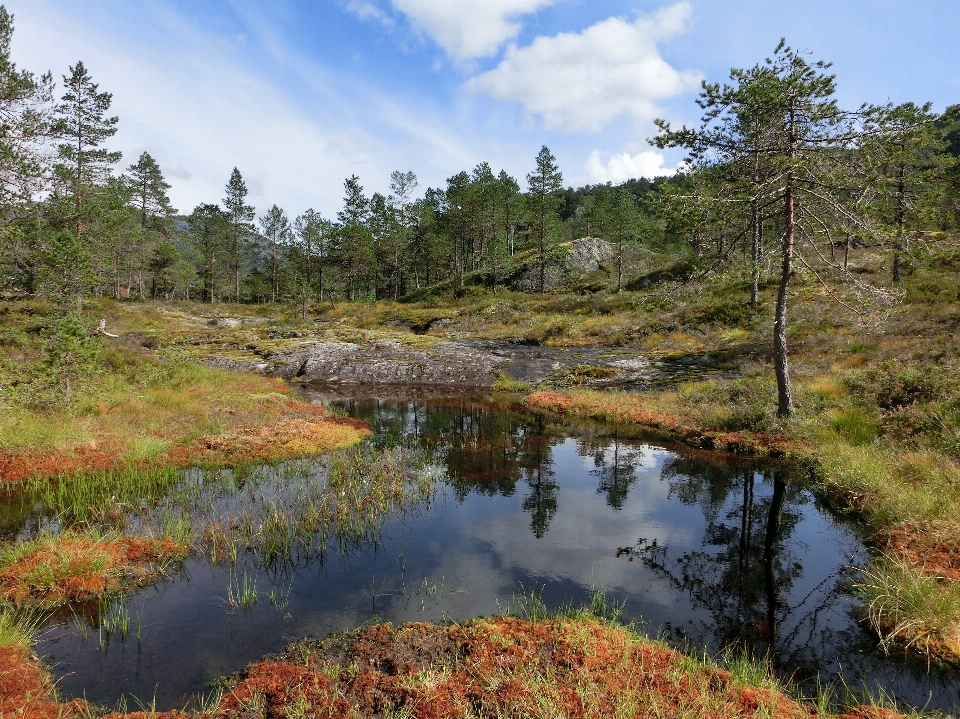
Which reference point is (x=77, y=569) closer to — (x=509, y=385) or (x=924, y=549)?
(x=924, y=549)

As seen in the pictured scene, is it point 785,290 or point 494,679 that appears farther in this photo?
point 785,290

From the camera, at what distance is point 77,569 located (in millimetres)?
8281

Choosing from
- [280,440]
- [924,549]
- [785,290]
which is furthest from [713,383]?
[280,440]

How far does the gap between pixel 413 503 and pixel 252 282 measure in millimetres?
103775

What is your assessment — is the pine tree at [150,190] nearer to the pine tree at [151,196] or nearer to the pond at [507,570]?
the pine tree at [151,196]

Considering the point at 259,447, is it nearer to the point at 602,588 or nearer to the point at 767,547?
the point at 602,588

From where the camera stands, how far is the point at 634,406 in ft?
78.8

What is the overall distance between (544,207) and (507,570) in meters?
66.5

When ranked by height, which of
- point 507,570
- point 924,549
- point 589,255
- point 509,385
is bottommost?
point 507,570

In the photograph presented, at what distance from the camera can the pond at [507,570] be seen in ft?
22.0

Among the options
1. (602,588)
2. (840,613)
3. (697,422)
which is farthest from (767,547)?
(697,422)

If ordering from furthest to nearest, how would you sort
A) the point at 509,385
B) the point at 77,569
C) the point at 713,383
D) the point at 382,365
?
the point at 382,365 < the point at 509,385 < the point at 713,383 < the point at 77,569

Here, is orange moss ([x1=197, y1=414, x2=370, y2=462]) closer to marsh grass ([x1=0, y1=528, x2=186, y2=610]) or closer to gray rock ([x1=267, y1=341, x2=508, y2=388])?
A: marsh grass ([x1=0, y1=528, x2=186, y2=610])

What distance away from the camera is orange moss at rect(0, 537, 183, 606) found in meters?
7.79
